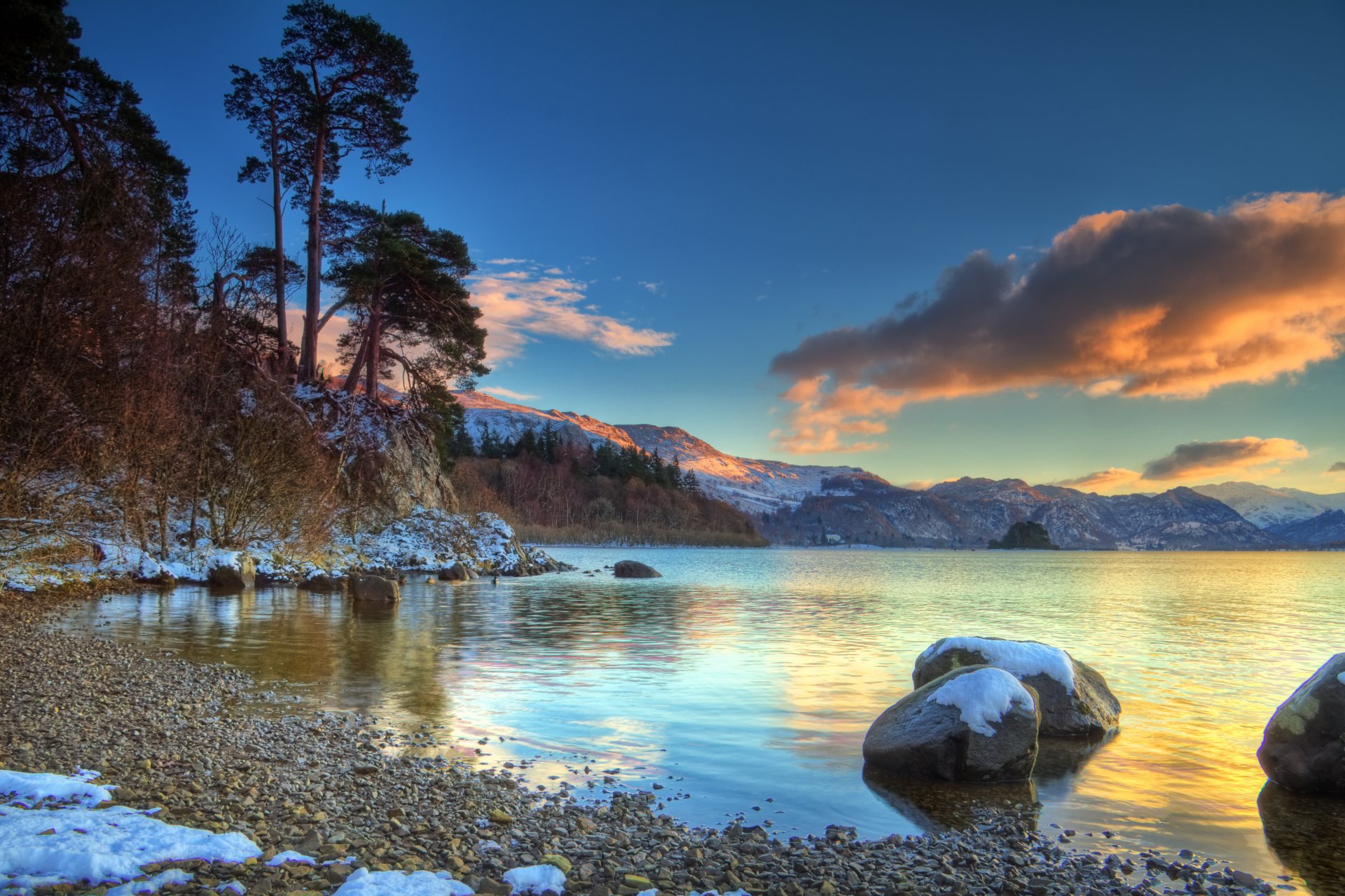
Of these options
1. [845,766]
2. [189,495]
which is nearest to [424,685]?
[845,766]

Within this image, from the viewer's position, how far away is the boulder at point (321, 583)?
3288 cm

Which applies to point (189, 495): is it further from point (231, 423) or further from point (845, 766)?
point (845, 766)

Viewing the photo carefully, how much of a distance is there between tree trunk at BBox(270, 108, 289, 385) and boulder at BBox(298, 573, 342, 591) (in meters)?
10.5

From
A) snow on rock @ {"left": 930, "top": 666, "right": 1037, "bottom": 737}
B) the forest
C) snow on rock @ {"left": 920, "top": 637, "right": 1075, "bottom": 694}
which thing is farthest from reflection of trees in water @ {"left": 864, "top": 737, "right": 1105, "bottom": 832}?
the forest

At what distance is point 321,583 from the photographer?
33344 millimetres

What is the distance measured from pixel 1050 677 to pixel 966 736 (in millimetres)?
3519

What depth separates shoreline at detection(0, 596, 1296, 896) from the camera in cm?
580

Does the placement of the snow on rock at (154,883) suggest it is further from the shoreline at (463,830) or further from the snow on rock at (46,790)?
the snow on rock at (46,790)

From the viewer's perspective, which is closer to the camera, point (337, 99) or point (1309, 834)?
point (1309, 834)

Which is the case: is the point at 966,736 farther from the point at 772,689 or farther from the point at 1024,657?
the point at 772,689

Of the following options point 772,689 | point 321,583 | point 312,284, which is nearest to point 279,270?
point 312,284

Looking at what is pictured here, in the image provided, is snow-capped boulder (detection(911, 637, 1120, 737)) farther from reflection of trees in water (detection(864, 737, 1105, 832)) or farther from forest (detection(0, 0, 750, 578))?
forest (detection(0, 0, 750, 578))

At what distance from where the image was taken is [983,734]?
30.5 feet

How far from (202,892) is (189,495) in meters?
29.6
